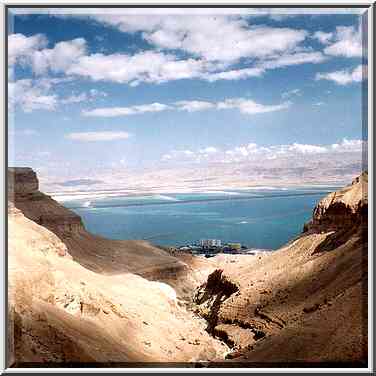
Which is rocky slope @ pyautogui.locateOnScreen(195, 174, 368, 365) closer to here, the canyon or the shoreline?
the canyon

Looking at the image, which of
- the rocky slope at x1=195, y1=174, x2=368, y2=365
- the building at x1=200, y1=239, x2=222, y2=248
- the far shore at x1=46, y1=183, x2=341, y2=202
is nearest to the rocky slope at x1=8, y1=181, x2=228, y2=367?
the rocky slope at x1=195, y1=174, x2=368, y2=365

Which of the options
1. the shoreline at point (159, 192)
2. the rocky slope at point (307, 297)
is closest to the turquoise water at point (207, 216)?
the shoreline at point (159, 192)

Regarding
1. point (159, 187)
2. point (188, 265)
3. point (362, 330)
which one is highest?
point (159, 187)

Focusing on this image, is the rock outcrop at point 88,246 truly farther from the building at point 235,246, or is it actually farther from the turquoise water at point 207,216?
the building at point 235,246

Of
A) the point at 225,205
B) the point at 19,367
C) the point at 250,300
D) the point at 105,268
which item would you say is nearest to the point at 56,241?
the point at 105,268

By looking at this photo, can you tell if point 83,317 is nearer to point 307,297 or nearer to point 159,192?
point 307,297

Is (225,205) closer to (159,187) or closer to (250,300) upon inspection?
(159,187)
